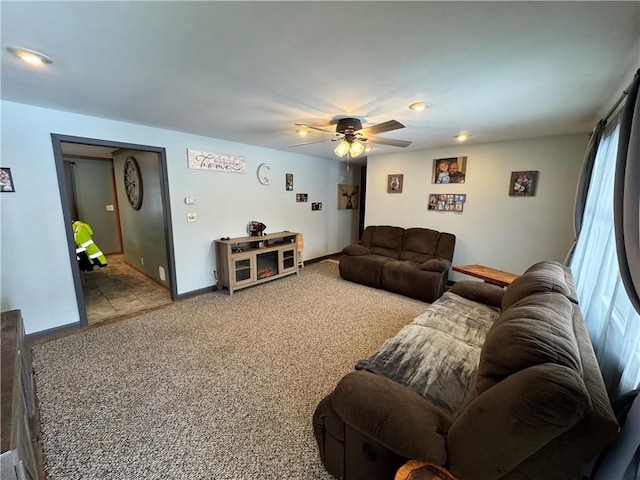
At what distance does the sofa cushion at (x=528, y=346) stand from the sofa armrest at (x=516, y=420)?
0.10 metres

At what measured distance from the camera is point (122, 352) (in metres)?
2.40

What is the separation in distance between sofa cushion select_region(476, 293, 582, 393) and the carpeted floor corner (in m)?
1.11

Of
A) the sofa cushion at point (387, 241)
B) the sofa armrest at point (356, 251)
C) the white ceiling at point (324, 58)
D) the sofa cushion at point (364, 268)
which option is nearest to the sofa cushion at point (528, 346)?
the white ceiling at point (324, 58)

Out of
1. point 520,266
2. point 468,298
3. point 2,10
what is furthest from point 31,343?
point 520,266

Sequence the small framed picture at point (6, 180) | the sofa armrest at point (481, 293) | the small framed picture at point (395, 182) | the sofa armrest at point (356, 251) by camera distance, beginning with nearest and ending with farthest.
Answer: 1. the small framed picture at point (6, 180)
2. the sofa armrest at point (481, 293)
3. the sofa armrest at point (356, 251)
4. the small framed picture at point (395, 182)

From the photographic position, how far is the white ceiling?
115 centimetres

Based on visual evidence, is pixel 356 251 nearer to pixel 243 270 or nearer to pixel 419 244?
pixel 419 244

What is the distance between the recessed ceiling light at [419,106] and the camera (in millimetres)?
2217

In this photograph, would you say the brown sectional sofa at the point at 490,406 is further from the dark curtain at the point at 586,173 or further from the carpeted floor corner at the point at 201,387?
the dark curtain at the point at 586,173

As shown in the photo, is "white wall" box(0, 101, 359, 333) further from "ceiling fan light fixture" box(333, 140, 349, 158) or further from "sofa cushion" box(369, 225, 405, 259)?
"ceiling fan light fixture" box(333, 140, 349, 158)

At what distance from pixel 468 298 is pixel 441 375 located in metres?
1.41

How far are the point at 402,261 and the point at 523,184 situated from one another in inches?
78.8

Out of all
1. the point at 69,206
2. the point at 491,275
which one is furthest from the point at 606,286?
the point at 69,206

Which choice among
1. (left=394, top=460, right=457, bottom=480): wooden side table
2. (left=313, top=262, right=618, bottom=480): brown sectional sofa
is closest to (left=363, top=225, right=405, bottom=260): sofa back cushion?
(left=313, top=262, right=618, bottom=480): brown sectional sofa
